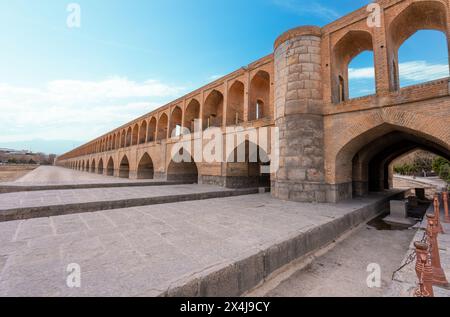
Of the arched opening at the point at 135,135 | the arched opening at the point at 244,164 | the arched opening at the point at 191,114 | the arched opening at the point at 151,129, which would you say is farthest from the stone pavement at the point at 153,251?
the arched opening at the point at 135,135

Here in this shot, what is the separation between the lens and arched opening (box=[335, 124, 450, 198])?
682cm

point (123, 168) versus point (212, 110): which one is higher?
point (212, 110)

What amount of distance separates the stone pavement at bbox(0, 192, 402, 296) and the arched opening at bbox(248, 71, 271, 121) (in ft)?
22.4

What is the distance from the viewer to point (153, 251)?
104 inches

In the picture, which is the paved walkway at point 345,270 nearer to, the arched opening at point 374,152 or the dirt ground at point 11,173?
the arched opening at point 374,152

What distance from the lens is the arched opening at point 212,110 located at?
1321 cm

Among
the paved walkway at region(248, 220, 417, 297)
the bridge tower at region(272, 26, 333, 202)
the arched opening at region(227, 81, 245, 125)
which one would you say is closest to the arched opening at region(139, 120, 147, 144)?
the arched opening at region(227, 81, 245, 125)

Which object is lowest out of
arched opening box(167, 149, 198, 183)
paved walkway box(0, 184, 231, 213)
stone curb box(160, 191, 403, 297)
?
stone curb box(160, 191, 403, 297)

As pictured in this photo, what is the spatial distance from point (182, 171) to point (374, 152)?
11700mm

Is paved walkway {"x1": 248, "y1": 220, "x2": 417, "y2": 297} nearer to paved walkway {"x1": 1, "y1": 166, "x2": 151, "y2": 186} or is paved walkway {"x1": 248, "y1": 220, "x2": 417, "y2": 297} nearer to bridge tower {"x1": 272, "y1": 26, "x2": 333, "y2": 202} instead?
bridge tower {"x1": 272, "y1": 26, "x2": 333, "y2": 202}

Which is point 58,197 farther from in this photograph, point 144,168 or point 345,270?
point 144,168

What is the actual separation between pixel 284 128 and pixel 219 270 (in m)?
6.25

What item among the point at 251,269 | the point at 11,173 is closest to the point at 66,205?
the point at 251,269
